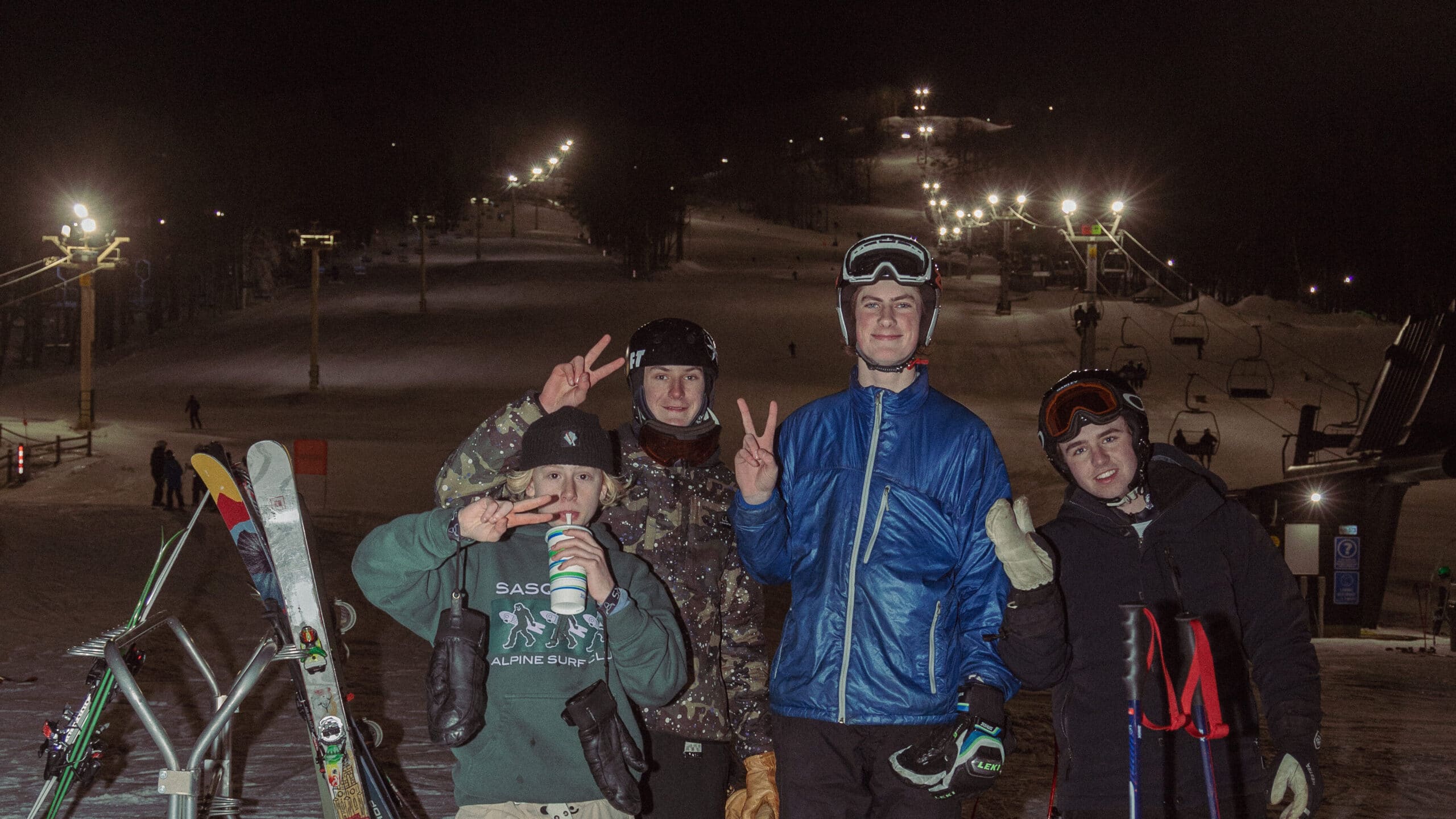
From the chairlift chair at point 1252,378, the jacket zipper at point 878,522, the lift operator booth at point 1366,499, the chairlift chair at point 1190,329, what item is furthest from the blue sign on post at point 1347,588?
the chairlift chair at point 1190,329

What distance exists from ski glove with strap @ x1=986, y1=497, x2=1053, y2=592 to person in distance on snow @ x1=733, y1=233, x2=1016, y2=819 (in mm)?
267

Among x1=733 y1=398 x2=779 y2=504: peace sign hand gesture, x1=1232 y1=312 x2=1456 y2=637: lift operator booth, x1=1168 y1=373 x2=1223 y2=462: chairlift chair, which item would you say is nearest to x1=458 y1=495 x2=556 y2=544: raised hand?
x1=733 y1=398 x2=779 y2=504: peace sign hand gesture

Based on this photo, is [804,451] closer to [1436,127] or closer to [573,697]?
[573,697]

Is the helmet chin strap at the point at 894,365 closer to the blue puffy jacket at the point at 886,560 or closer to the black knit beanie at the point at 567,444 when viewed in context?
the blue puffy jacket at the point at 886,560

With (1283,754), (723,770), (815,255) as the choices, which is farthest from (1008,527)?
(815,255)

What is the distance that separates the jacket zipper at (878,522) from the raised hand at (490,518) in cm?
90

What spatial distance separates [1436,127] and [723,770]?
52.6m

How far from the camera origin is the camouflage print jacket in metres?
3.34

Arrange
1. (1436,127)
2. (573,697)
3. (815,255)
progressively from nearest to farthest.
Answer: (573,697)
(1436,127)
(815,255)

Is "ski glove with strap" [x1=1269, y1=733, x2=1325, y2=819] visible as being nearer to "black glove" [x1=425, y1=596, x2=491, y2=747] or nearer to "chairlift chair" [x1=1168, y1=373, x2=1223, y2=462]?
"black glove" [x1=425, y1=596, x2=491, y2=747]

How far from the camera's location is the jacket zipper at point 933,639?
3.03 m

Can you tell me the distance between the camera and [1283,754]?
9.57ft

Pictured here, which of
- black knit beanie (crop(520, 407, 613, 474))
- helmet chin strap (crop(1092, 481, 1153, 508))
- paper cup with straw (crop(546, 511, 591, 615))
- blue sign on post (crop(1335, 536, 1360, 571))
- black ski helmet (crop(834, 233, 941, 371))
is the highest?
black ski helmet (crop(834, 233, 941, 371))

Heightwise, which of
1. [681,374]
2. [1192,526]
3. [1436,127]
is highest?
[1436,127]
